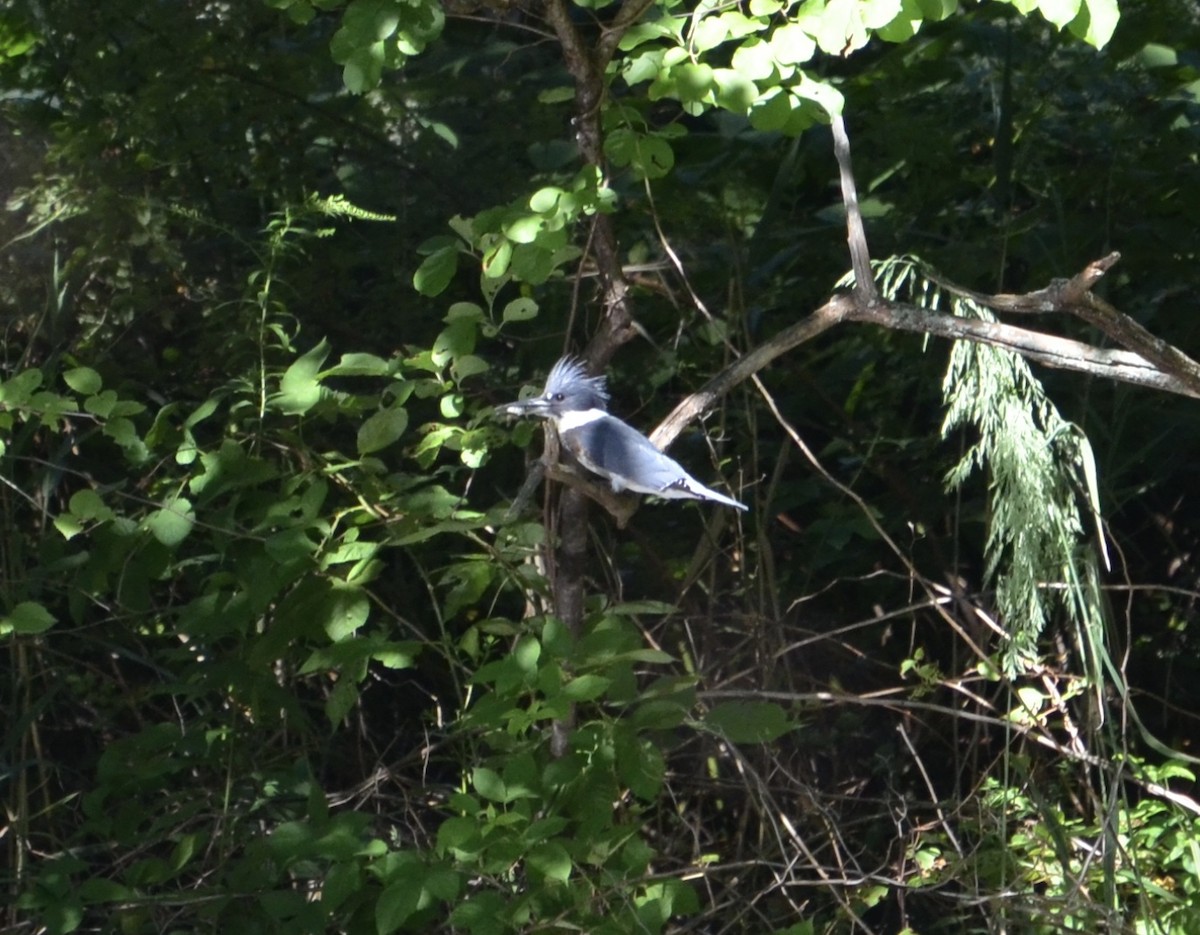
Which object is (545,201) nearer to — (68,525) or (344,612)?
(344,612)

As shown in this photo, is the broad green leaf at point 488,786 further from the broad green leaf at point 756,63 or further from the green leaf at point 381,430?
the broad green leaf at point 756,63

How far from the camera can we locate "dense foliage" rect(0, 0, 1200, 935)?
237cm

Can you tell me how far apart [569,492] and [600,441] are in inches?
7.1

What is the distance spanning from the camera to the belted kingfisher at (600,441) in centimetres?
255

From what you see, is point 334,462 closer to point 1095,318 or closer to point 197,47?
point 197,47

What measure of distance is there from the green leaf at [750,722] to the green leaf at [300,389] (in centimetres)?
84

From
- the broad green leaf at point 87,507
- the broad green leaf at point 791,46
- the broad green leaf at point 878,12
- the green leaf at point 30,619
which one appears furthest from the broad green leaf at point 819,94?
the green leaf at point 30,619

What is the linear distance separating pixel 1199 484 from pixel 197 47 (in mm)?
2510

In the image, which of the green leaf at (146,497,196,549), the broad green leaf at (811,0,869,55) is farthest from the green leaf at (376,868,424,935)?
the broad green leaf at (811,0,869,55)

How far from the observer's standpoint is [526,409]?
2432 millimetres

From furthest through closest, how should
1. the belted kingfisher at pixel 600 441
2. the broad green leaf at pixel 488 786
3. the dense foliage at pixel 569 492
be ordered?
the belted kingfisher at pixel 600 441
the dense foliage at pixel 569 492
the broad green leaf at pixel 488 786

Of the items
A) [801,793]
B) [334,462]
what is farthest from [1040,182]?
[334,462]

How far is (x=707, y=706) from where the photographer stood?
2.92 meters

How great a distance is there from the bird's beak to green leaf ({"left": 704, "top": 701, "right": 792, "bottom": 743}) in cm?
59
